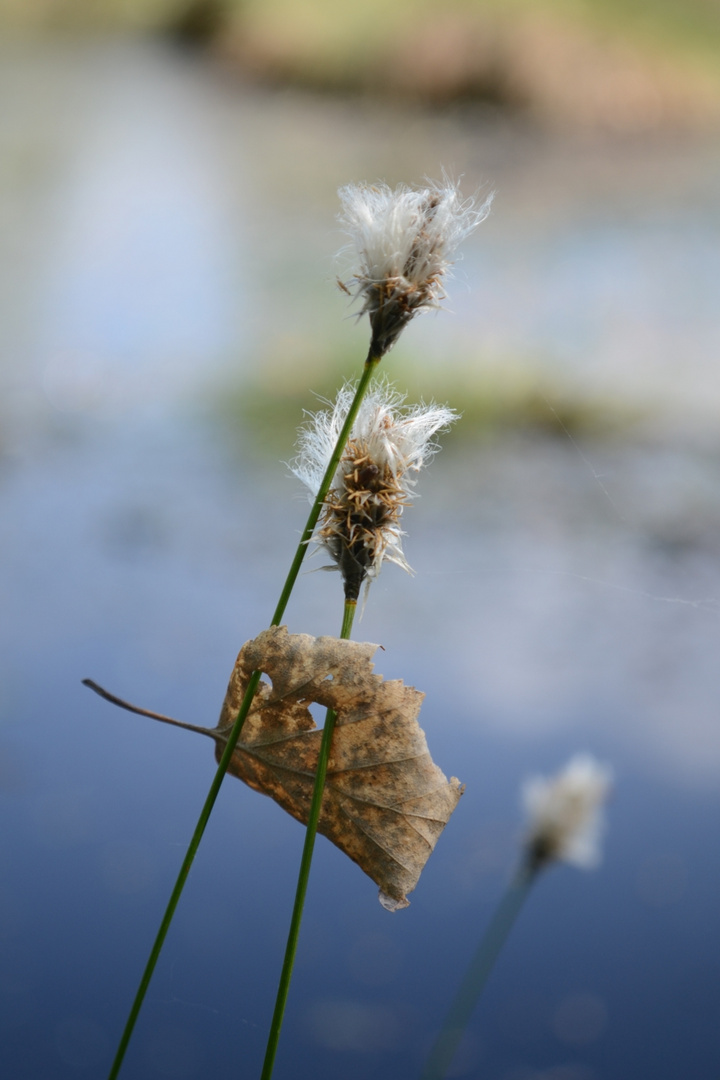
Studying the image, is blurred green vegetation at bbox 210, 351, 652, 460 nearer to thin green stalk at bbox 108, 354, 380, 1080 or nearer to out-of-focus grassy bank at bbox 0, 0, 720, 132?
out-of-focus grassy bank at bbox 0, 0, 720, 132

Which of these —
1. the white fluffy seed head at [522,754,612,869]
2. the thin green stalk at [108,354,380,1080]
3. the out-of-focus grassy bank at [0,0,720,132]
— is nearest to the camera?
the thin green stalk at [108,354,380,1080]

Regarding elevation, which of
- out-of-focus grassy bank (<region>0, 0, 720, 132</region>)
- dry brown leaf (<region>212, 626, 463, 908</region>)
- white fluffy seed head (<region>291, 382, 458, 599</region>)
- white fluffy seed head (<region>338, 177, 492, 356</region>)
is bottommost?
dry brown leaf (<region>212, 626, 463, 908</region>)

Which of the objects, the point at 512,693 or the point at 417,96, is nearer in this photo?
the point at 512,693

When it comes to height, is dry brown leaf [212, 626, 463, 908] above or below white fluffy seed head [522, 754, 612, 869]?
below

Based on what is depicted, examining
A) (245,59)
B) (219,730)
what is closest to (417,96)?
(245,59)

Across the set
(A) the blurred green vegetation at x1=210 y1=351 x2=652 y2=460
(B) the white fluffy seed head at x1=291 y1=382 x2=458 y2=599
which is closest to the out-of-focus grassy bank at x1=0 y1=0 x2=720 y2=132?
(A) the blurred green vegetation at x1=210 y1=351 x2=652 y2=460

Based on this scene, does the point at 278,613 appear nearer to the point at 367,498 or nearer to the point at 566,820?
the point at 367,498

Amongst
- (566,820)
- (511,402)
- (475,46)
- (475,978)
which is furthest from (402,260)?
(475,46)

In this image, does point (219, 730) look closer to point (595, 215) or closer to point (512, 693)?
point (512, 693)
